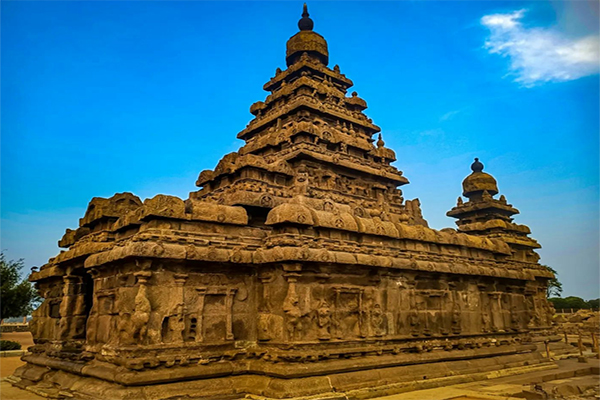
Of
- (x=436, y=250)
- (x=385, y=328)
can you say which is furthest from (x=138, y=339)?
(x=436, y=250)

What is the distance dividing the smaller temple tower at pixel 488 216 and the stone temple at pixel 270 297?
738cm

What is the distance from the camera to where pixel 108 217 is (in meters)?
12.8

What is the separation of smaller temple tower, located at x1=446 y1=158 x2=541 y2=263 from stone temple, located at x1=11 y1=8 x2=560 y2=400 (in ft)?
24.2

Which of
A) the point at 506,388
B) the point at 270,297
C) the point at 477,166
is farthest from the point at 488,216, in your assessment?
the point at 270,297

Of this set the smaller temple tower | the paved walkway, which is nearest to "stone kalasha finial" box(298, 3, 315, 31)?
the smaller temple tower

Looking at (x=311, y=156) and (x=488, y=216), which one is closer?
(x=311, y=156)

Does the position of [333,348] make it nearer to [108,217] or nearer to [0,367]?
[108,217]

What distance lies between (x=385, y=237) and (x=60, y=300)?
34.3 feet

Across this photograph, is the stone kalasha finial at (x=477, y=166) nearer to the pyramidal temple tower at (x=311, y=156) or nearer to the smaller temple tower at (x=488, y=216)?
the smaller temple tower at (x=488, y=216)

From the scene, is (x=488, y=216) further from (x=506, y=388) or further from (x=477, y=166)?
(x=506, y=388)

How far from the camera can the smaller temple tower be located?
79.0 ft

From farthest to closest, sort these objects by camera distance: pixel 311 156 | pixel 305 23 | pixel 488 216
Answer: pixel 488 216
pixel 305 23
pixel 311 156

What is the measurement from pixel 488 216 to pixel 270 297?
18.5m

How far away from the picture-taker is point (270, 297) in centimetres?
1065
